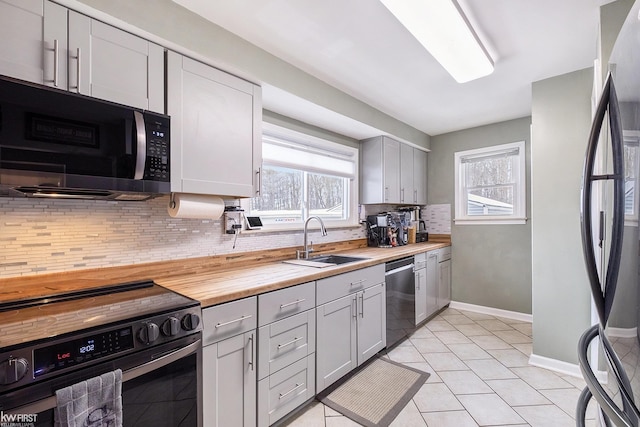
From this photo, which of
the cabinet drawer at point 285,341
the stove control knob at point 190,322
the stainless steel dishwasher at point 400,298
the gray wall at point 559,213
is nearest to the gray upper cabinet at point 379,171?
the stainless steel dishwasher at point 400,298

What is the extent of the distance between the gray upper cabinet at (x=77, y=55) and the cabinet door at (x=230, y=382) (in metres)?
1.29

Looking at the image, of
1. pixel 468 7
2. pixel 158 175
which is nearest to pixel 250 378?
pixel 158 175

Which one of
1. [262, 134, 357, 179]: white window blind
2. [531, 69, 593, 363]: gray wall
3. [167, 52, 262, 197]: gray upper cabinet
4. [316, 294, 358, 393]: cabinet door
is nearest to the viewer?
[167, 52, 262, 197]: gray upper cabinet

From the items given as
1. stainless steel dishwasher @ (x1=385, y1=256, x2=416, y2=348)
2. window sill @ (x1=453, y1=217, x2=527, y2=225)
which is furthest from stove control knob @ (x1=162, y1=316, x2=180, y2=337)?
window sill @ (x1=453, y1=217, x2=527, y2=225)

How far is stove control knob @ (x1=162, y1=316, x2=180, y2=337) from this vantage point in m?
1.16

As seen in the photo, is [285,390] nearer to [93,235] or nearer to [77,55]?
[93,235]

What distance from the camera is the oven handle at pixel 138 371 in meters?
0.87

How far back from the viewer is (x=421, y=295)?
10.6ft

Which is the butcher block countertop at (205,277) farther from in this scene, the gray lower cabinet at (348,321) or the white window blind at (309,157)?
the white window blind at (309,157)

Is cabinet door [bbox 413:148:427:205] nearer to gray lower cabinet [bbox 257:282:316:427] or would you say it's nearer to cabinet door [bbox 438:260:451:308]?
cabinet door [bbox 438:260:451:308]

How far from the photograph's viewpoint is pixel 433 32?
5.50 feet

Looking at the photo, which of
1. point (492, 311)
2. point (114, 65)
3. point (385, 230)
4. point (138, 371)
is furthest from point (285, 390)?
point (492, 311)

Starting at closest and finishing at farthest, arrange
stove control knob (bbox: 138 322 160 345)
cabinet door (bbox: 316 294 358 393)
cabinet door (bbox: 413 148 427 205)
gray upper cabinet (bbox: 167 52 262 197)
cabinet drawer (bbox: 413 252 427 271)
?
1. stove control knob (bbox: 138 322 160 345)
2. gray upper cabinet (bbox: 167 52 262 197)
3. cabinet door (bbox: 316 294 358 393)
4. cabinet drawer (bbox: 413 252 427 271)
5. cabinet door (bbox: 413 148 427 205)

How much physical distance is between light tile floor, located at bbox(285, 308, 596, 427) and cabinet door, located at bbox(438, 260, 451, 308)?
559mm
